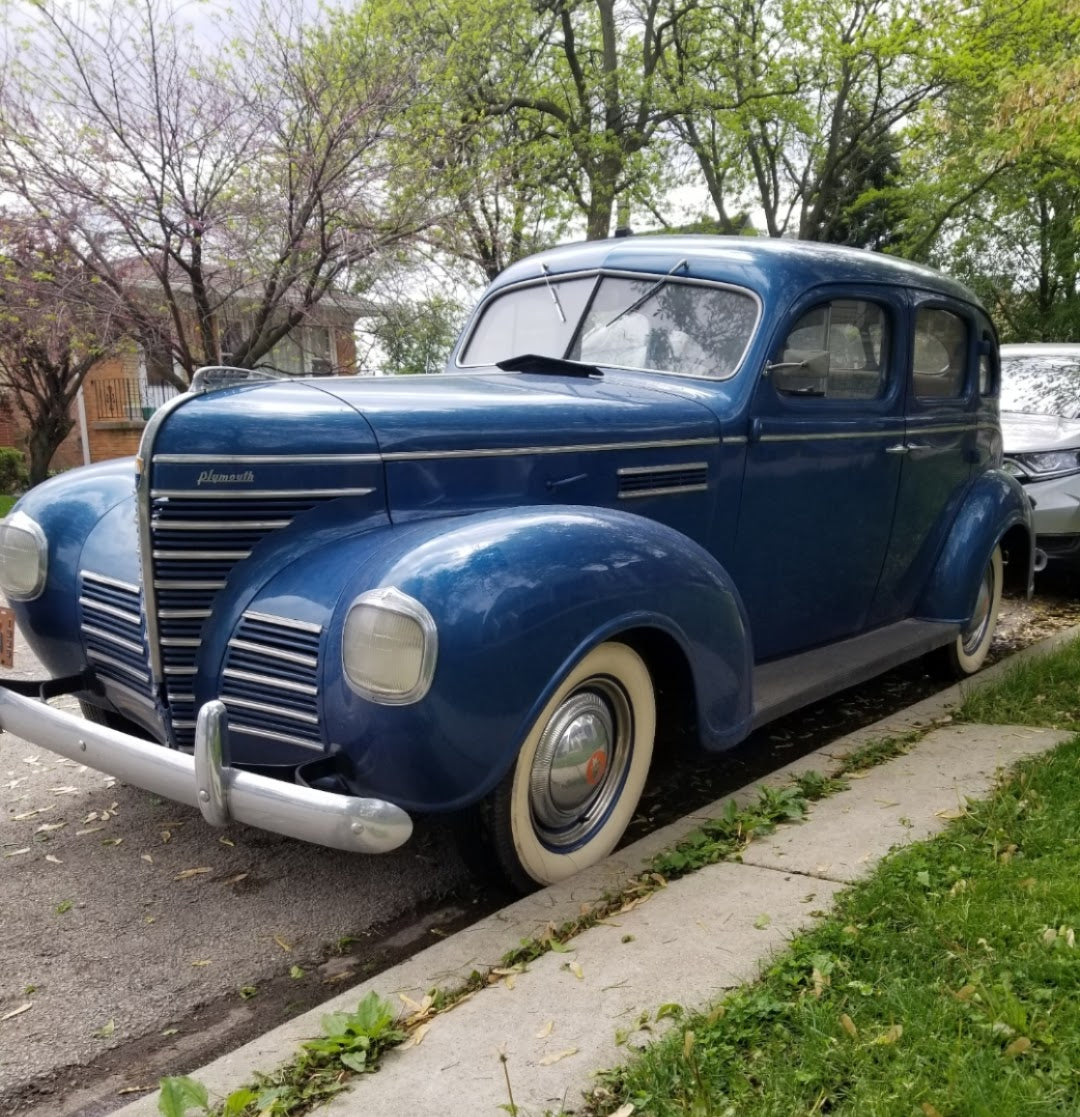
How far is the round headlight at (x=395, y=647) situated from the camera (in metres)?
2.35

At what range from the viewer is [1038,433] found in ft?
23.8

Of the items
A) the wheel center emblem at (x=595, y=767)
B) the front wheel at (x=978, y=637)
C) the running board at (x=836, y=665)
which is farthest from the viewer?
the front wheel at (x=978, y=637)

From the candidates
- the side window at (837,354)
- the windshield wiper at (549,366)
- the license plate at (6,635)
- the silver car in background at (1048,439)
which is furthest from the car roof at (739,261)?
the silver car in background at (1048,439)

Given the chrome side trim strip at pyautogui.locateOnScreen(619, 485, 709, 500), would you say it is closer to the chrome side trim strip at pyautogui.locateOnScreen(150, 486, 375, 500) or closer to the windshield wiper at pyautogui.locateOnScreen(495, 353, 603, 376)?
the windshield wiper at pyautogui.locateOnScreen(495, 353, 603, 376)

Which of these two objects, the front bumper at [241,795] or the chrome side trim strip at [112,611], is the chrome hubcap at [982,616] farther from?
the chrome side trim strip at [112,611]

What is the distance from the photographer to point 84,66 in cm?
1005

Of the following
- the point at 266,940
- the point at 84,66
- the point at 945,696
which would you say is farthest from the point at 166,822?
the point at 84,66

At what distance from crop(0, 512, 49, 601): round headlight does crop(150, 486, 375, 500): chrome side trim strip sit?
0.84m

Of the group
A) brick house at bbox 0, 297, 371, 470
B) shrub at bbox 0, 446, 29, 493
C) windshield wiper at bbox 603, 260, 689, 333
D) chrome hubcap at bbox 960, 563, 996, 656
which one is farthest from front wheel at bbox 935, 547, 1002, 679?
shrub at bbox 0, 446, 29, 493

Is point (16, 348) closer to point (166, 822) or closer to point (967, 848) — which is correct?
point (166, 822)

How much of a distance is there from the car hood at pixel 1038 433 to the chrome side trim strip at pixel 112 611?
19.4 ft

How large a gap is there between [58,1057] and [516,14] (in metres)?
16.5

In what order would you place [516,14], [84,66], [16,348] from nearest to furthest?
[84,66], [16,348], [516,14]

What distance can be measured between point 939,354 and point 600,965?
11.3 feet
